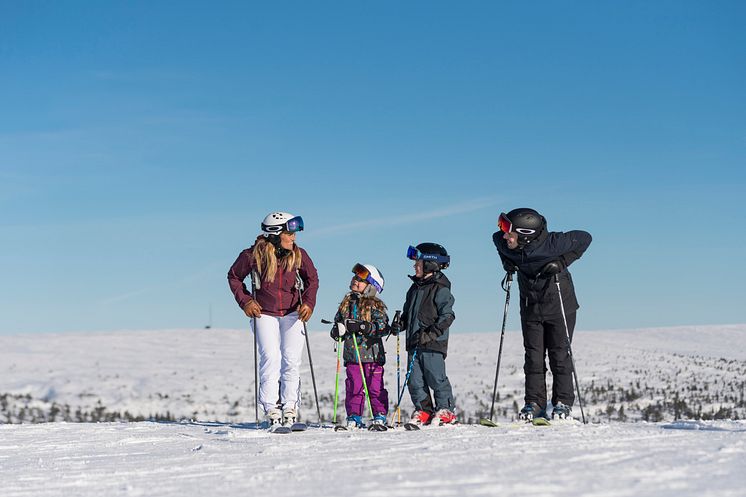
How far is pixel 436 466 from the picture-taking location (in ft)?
18.7

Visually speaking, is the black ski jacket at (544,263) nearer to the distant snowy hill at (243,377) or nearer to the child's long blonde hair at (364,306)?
the child's long blonde hair at (364,306)

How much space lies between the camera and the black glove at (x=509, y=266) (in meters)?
9.44

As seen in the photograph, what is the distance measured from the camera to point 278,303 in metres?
9.44

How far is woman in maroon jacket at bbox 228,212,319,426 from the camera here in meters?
9.29

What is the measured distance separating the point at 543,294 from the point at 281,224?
286 cm

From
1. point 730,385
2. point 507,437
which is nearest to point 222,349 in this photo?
point 730,385

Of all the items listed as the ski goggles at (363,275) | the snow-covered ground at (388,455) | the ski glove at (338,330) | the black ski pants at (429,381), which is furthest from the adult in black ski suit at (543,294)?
the ski glove at (338,330)

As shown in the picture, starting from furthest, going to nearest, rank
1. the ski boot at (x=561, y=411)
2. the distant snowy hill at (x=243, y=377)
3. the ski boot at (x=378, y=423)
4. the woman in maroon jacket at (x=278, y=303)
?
the distant snowy hill at (x=243, y=377) < the woman in maroon jacket at (x=278, y=303) < the ski boot at (x=561, y=411) < the ski boot at (x=378, y=423)

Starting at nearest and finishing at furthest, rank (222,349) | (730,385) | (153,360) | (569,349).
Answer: (569,349), (730,385), (153,360), (222,349)

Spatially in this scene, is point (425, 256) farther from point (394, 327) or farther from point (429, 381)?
point (429, 381)

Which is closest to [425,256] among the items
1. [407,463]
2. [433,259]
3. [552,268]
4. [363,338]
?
[433,259]

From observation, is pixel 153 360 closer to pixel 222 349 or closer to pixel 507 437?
pixel 222 349

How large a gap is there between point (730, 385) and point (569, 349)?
14804 mm

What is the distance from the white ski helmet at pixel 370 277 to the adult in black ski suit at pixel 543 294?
1.44 m
